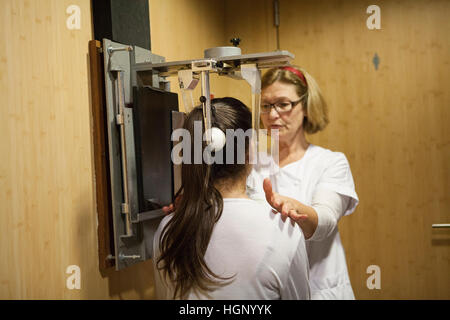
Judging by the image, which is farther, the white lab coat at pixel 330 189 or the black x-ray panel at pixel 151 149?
the white lab coat at pixel 330 189

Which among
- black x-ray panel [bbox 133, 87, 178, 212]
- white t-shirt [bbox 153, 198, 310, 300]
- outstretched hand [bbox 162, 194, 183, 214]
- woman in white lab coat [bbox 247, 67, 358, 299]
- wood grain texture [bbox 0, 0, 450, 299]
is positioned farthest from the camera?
wood grain texture [bbox 0, 0, 450, 299]

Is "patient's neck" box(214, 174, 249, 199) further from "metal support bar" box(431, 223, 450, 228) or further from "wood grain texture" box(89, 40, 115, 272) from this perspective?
"metal support bar" box(431, 223, 450, 228)

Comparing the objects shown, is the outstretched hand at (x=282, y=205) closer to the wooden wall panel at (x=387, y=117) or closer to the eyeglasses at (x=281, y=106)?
the eyeglasses at (x=281, y=106)

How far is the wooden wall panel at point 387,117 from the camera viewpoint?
2133 mm

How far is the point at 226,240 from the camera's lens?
1.02m

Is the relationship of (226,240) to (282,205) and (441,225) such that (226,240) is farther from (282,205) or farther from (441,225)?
(441,225)

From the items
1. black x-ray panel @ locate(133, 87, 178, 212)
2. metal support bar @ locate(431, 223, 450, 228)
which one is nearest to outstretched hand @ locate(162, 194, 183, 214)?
black x-ray panel @ locate(133, 87, 178, 212)

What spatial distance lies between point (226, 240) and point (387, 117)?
1.47 meters

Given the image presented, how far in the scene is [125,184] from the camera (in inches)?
50.7

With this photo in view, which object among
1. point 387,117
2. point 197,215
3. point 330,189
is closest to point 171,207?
point 197,215

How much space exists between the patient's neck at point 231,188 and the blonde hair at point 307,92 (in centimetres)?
63

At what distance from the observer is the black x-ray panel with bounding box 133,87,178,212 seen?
1230 mm

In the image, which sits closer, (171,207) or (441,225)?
(171,207)

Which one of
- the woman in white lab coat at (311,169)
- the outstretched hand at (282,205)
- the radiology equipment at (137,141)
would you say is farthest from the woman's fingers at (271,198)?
the woman in white lab coat at (311,169)
